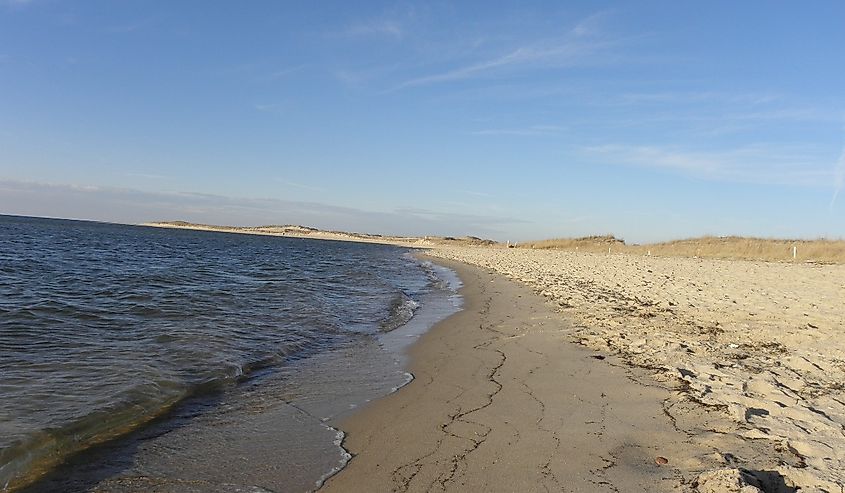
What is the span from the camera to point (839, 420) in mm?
4598

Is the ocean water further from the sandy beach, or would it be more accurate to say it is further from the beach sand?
the sandy beach

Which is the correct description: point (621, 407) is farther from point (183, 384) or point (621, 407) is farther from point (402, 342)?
point (183, 384)

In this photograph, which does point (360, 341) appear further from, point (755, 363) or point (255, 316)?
point (755, 363)

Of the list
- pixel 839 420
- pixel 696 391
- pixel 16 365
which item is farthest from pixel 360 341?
pixel 839 420

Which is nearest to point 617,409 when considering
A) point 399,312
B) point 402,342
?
point 402,342

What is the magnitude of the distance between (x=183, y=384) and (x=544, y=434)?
4.26 meters

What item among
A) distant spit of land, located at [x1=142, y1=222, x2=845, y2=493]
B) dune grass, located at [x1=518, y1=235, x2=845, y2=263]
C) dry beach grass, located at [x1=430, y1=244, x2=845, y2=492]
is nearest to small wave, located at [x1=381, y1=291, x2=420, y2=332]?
distant spit of land, located at [x1=142, y1=222, x2=845, y2=493]

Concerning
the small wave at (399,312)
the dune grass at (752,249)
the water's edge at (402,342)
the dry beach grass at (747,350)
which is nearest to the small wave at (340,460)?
the water's edge at (402,342)

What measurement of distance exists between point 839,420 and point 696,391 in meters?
1.25

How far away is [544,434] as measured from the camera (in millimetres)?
4555

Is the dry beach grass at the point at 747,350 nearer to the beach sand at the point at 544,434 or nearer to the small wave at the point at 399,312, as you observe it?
the beach sand at the point at 544,434

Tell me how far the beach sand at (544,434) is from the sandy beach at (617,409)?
0.05ft

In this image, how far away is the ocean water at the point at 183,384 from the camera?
4016 mm

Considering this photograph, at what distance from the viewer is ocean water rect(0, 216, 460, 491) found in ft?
Result: 13.2
